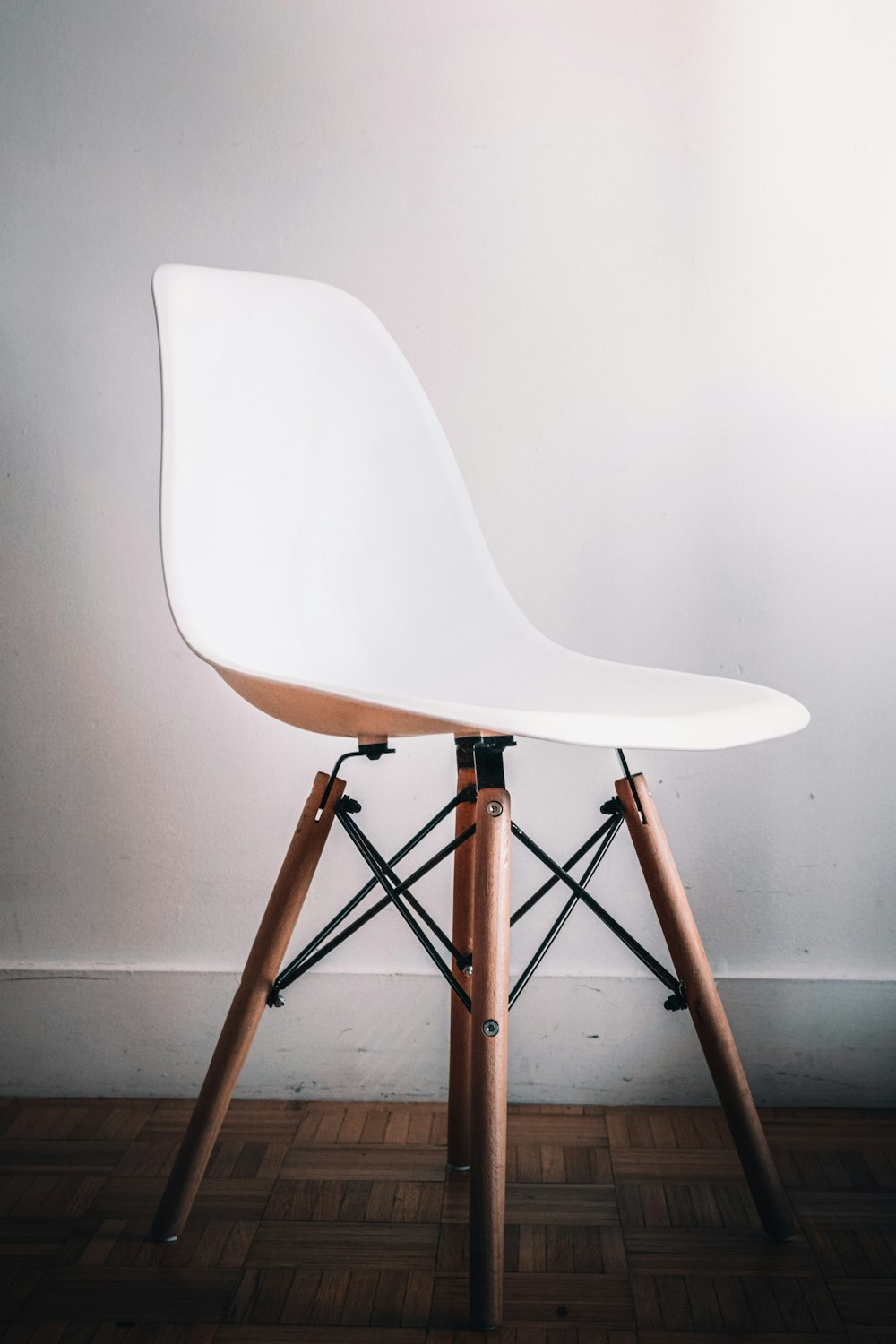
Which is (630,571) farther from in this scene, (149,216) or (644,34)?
(149,216)

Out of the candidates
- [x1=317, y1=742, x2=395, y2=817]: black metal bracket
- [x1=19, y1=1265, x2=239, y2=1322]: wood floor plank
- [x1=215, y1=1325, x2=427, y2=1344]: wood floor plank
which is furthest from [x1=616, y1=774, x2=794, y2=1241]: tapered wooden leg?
[x1=19, y1=1265, x2=239, y2=1322]: wood floor plank

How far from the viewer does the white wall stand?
53.6 inches

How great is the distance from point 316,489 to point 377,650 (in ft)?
0.62

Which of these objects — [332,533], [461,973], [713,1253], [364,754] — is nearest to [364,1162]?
[461,973]

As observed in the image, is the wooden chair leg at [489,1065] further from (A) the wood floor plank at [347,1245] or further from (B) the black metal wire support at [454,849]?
(A) the wood floor plank at [347,1245]

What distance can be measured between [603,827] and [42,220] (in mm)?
1032

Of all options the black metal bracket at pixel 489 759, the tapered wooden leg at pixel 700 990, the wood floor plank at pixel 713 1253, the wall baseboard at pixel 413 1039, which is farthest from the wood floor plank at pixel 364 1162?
the black metal bracket at pixel 489 759

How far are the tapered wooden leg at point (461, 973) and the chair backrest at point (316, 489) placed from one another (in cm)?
14

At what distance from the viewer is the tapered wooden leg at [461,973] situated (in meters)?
1.22

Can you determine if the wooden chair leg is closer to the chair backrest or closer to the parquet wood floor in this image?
the parquet wood floor

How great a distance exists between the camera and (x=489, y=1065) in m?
0.94

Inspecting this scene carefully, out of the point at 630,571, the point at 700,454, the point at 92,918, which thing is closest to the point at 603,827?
the point at 630,571

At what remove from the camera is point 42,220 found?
1.40m

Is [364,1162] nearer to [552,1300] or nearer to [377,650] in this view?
[552,1300]
